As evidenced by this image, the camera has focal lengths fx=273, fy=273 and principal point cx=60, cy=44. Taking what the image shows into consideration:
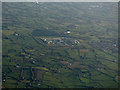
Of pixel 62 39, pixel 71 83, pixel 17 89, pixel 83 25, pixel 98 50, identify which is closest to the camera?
pixel 17 89

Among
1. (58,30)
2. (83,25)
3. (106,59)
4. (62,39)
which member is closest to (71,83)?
(106,59)

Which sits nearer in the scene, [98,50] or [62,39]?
[98,50]

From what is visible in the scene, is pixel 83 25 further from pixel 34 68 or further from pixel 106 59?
pixel 34 68

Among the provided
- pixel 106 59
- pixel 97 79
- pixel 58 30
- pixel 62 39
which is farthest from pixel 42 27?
pixel 97 79

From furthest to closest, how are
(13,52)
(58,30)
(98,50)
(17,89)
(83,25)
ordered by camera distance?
(83,25), (58,30), (98,50), (13,52), (17,89)

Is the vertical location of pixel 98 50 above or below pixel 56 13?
below

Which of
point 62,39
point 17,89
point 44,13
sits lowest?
point 17,89
